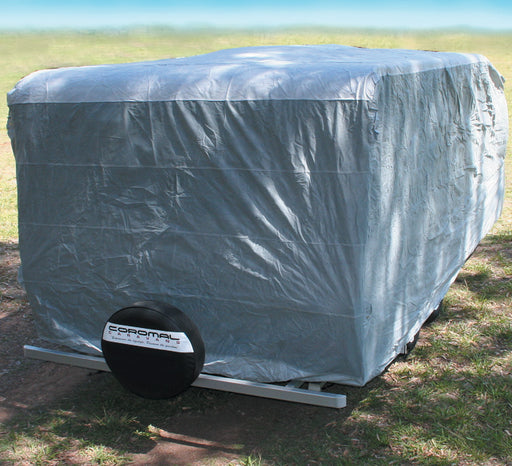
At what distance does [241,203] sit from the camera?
3.28 metres

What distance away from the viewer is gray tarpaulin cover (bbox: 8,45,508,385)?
311cm

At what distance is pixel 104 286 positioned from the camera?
368 cm

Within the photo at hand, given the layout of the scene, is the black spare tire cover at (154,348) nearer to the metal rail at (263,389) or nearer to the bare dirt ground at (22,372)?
the metal rail at (263,389)

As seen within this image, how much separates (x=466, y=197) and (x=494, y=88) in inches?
59.9

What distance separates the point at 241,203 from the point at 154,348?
875 millimetres

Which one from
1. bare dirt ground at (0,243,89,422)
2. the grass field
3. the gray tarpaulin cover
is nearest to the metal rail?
the gray tarpaulin cover

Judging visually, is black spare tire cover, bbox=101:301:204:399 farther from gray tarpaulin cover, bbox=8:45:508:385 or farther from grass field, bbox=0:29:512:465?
grass field, bbox=0:29:512:465

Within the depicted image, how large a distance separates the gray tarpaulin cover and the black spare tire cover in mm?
192

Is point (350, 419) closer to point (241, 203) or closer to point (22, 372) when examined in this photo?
point (241, 203)

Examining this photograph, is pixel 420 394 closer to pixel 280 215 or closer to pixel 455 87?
pixel 280 215

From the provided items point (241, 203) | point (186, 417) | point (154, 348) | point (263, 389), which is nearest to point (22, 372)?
point (186, 417)

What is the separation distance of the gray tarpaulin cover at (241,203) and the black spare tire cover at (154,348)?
192mm

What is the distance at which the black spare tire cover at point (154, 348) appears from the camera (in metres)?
3.33

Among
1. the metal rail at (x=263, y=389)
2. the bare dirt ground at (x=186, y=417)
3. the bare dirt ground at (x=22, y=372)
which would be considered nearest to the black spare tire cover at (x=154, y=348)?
the metal rail at (x=263, y=389)
